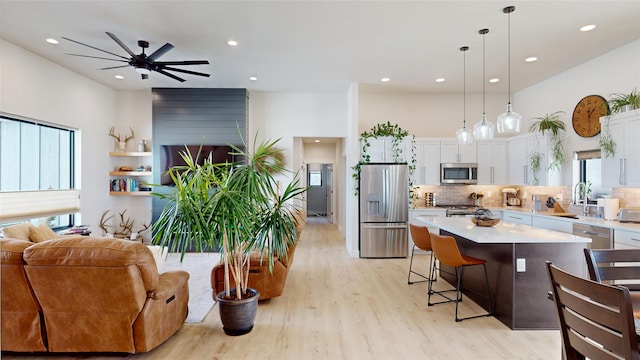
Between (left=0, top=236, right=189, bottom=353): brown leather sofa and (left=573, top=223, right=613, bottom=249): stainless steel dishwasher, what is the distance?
183 inches

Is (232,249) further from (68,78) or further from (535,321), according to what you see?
(68,78)

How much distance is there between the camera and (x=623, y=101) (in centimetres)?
384

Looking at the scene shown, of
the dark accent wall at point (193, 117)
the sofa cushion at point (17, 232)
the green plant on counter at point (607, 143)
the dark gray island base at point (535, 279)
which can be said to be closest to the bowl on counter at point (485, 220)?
the dark gray island base at point (535, 279)

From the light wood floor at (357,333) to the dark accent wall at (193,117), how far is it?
3.42 m

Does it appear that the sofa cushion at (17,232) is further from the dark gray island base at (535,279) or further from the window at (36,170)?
the dark gray island base at (535,279)

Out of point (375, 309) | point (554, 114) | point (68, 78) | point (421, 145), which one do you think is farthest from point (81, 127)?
point (554, 114)

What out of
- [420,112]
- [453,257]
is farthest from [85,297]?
[420,112]

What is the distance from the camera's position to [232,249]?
9.37 feet

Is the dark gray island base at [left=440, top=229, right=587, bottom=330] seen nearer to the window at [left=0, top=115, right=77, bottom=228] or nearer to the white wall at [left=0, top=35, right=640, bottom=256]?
the white wall at [left=0, top=35, right=640, bottom=256]

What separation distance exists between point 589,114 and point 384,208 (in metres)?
3.29

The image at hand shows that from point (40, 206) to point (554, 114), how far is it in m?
8.06

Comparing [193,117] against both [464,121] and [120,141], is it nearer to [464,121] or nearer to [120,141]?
[120,141]

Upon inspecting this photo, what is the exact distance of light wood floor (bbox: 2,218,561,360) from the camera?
253cm

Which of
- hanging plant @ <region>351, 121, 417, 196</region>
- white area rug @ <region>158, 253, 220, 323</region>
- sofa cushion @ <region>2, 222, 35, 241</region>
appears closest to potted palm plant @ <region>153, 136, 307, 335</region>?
white area rug @ <region>158, 253, 220, 323</region>
